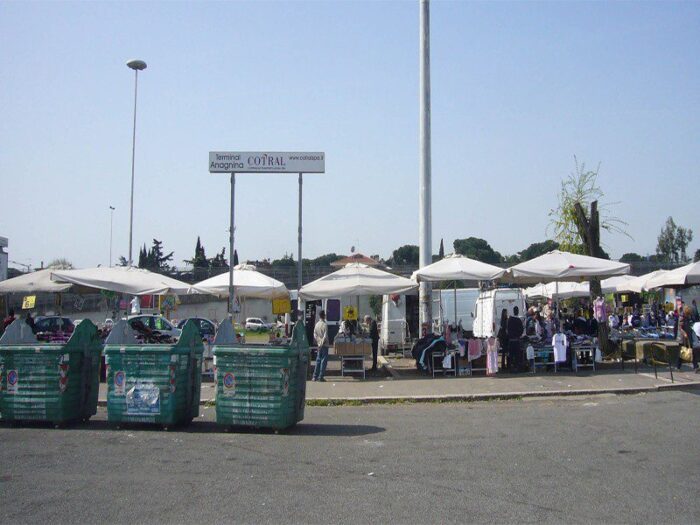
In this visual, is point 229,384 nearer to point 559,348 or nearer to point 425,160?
point 559,348

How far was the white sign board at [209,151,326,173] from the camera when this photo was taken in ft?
60.1

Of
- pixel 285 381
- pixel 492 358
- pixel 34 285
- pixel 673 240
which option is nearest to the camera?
pixel 285 381

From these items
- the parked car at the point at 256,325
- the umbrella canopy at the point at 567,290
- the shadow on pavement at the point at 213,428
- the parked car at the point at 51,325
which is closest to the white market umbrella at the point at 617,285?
the umbrella canopy at the point at 567,290

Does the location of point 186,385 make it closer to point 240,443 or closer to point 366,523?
point 240,443

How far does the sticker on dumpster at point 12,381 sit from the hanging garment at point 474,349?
10.4 metres

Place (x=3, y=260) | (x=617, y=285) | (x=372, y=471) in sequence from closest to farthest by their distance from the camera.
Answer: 1. (x=372, y=471)
2. (x=617, y=285)
3. (x=3, y=260)

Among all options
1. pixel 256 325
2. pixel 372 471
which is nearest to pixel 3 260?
pixel 256 325

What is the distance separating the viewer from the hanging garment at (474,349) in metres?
16.9

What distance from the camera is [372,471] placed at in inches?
302

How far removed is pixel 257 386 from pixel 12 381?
4.01 metres

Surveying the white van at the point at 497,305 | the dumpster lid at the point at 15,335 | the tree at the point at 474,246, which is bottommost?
the dumpster lid at the point at 15,335

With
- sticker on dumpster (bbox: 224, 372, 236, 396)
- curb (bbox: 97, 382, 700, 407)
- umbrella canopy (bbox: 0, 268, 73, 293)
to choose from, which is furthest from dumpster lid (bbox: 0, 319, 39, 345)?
umbrella canopy (bbox: 0, 268, 73, 293)

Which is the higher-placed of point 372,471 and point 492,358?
point 492,358

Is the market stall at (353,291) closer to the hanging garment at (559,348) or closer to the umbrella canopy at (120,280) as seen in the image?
the hanging garment at (559,348)
